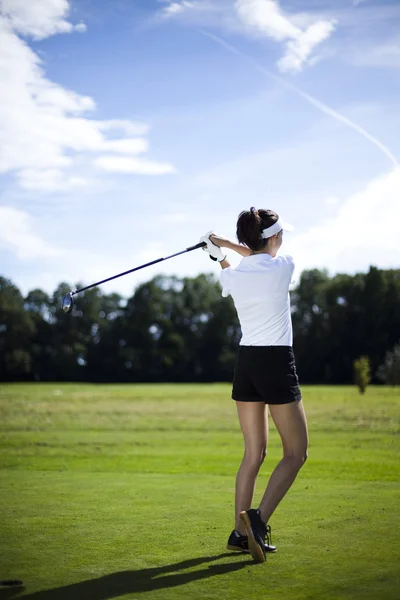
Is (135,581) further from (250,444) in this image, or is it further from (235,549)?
(250,444)

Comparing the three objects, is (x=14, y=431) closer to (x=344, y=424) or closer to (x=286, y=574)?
(x=344, y=424)

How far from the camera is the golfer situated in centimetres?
466

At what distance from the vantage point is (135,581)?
13.0 ft

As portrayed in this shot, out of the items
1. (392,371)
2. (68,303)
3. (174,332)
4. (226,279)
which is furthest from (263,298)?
(174,332)

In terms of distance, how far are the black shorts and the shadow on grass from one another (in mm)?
1029

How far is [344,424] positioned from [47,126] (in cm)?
1903

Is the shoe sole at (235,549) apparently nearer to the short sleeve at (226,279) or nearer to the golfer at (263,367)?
the golfer at (263,367)

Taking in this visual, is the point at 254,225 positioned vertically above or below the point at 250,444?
above

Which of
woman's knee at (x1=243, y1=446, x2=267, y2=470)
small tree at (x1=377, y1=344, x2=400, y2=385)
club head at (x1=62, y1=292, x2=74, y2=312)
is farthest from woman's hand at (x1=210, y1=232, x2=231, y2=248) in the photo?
small tree at (x1=377, y1=344, x2=400, y2=385)

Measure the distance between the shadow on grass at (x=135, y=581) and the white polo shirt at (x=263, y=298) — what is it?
1394mm

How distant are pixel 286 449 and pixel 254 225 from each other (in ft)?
4.84

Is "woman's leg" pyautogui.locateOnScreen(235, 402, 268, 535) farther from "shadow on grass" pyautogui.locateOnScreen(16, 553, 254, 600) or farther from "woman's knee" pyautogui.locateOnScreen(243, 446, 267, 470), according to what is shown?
"shadow on grass" pyautogui.locateOnScreen(16, 553, 254, 600)

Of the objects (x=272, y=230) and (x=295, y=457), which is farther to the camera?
(x=272, y=230)

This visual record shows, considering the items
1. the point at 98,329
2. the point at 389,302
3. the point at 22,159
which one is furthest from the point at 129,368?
the point at 22,159
